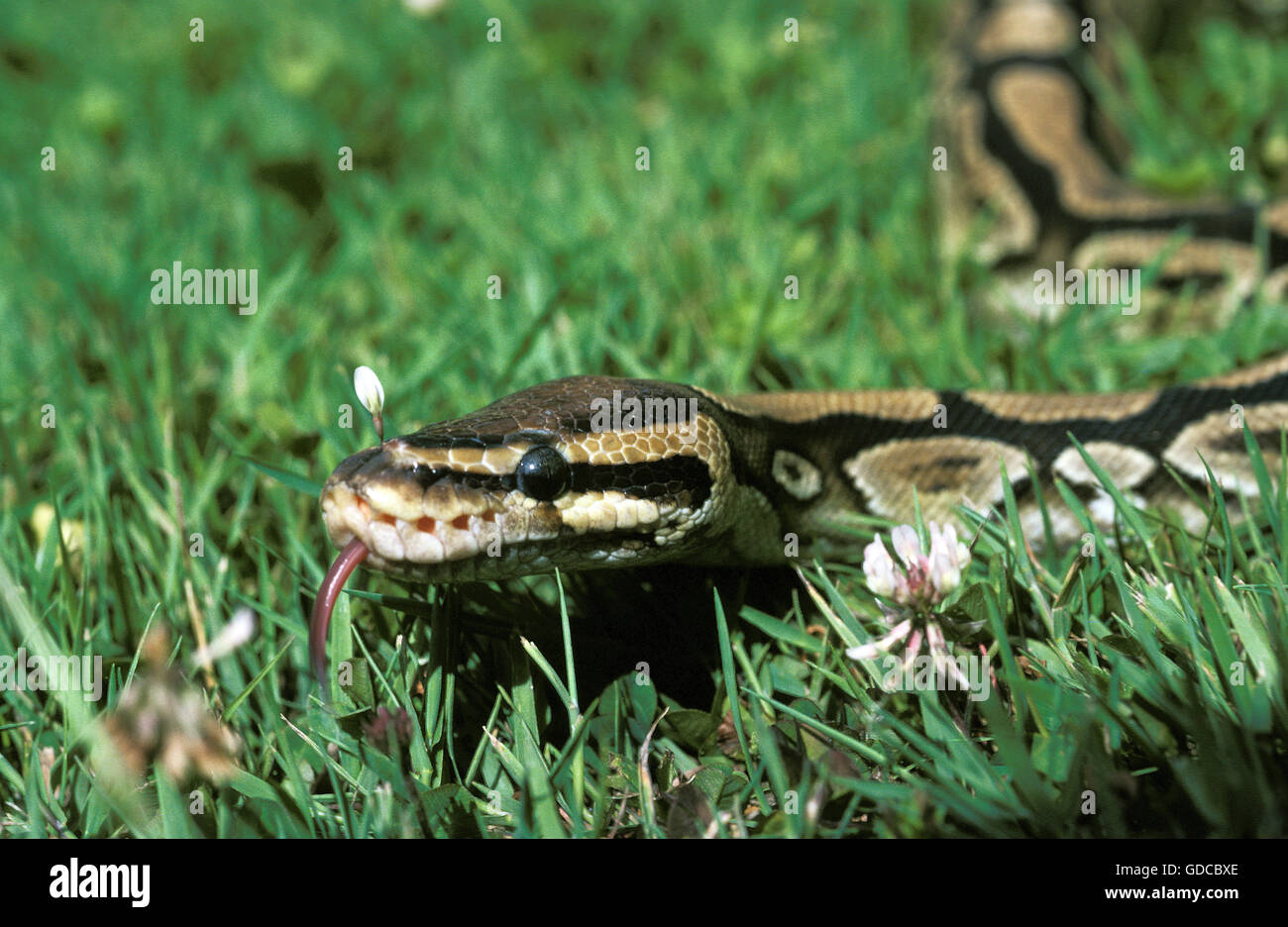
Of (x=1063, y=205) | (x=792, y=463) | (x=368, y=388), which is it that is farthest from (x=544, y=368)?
(x=1063, y=205)

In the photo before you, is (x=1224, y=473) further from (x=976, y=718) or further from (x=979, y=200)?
(x=979, y=200)

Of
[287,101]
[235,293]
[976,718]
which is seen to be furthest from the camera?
[287,101]

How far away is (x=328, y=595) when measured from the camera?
2963mm

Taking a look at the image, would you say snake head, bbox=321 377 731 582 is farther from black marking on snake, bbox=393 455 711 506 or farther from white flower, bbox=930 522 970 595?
white flower, bbox=930 522 970 595

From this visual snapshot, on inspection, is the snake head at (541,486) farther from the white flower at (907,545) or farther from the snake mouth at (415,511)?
the white flower at (907,545)

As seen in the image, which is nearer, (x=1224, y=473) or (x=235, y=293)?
(x=1224, y=473)

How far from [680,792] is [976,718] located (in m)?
0.90

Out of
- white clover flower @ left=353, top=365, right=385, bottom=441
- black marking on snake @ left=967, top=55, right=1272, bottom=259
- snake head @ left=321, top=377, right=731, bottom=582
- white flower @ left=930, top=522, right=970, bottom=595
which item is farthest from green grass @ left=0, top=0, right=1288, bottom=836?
white clover flower @ left=353, top=365, right=385, bottom=441

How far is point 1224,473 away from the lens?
3.97 metres

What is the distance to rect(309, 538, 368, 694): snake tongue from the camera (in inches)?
116

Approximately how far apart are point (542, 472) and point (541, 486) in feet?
0.14

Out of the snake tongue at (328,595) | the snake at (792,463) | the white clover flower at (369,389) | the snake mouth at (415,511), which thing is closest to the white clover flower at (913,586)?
the snake at (792,463)
